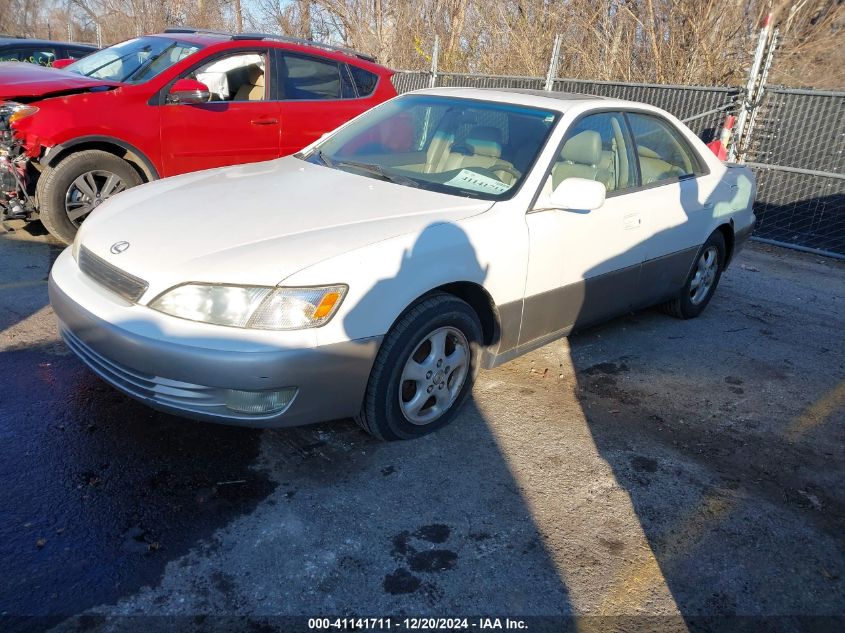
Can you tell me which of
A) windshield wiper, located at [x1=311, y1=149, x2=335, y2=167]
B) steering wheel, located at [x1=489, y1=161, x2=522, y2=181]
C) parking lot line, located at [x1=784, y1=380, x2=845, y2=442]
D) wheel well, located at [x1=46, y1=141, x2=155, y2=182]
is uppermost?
steering wheel, located at [x1=489, y1=161, x2=522, y2=181]

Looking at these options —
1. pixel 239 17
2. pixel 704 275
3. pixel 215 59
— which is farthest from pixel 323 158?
pixel 239 17

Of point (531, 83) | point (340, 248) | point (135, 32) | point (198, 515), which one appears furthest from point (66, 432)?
point (135, 32)

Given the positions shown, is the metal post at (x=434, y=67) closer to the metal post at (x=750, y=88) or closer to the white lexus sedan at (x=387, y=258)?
the metal post at (x=750, y=88)

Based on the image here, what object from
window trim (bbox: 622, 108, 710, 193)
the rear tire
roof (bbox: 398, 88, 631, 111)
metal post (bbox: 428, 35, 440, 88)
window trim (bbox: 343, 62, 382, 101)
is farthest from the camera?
metal post (bbox: 428, 35, 440, 88)

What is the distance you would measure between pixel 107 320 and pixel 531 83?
1050cm

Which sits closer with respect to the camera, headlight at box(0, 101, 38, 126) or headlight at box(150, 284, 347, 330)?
headlight at box(150, 284, 347, 330)

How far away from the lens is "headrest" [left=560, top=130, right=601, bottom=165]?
4.04 metres

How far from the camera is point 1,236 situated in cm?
612

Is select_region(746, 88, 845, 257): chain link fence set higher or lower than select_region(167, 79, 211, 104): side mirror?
lower

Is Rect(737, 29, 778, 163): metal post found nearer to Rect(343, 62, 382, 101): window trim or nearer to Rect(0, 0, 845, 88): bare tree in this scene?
Rect(0, 0, 845, 88): bare tree

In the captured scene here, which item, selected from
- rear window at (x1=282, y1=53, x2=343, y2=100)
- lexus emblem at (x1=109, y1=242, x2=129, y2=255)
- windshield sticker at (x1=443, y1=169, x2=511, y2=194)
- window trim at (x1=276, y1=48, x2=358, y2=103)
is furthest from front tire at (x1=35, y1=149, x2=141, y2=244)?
windshield sticker at (x1=443, y1=169, x2=511, y2=194)

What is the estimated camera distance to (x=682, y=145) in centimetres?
511

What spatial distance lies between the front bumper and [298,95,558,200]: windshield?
130 centimetres

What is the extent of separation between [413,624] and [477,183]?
7.61 ft
